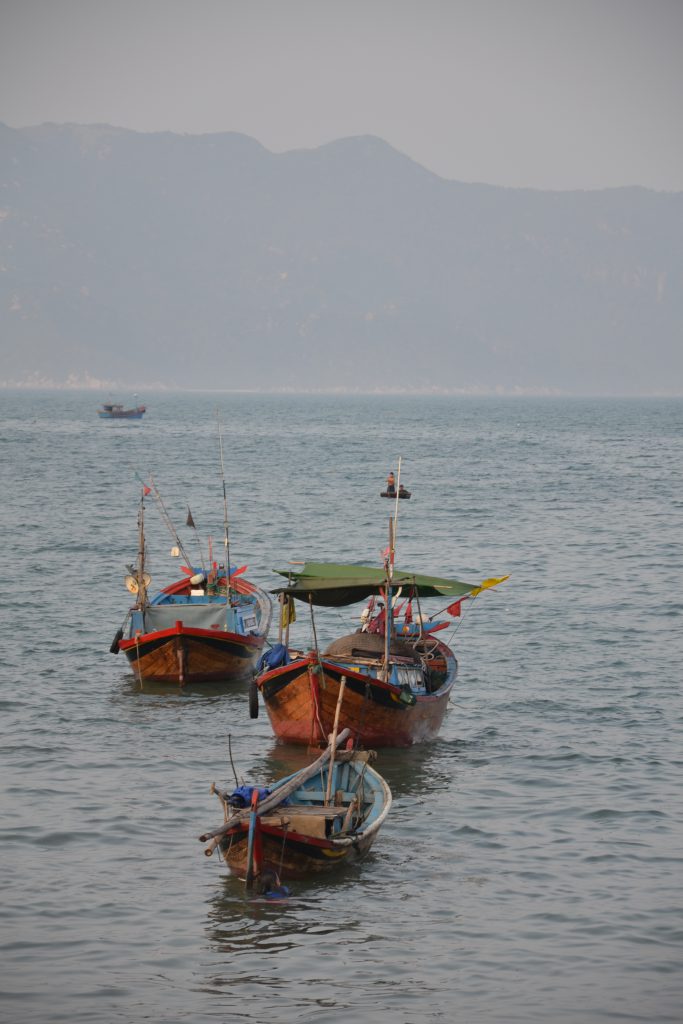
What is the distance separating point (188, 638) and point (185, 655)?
16.4 inches

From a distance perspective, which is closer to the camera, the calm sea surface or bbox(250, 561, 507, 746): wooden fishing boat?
the calm sea surface

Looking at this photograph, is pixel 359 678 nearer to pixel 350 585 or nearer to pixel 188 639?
pixel 350 585

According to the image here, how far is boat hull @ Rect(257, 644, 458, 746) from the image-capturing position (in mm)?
25938

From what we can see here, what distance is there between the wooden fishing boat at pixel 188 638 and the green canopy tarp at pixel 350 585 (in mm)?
3433

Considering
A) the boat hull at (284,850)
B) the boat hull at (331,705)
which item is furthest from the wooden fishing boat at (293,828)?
the boat hull at (331,705)

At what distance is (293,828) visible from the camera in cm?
2016

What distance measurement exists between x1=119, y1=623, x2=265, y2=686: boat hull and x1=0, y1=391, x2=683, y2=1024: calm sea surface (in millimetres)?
588

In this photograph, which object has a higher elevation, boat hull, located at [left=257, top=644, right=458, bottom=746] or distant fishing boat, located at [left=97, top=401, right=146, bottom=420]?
distant fishing boat, located at [left=97, top=401, right=146, bottom=420]

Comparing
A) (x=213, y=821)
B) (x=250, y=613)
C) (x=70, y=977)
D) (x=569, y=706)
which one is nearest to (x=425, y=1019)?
(x=70, y=977)

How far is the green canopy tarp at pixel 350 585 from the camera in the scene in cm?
2828

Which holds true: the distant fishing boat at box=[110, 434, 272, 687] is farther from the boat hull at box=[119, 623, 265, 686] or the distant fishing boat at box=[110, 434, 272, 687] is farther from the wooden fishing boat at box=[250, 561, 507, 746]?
the wooden fishing boat at box=[250, 561, 507, 746]

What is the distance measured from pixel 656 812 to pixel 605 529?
1549 inches

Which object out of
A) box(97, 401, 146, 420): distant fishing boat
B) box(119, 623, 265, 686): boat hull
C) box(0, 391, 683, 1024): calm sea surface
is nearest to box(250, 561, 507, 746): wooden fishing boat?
box(0, 391, 683, 1024): calm sea surface

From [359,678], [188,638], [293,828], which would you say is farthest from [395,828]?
[188,638]
